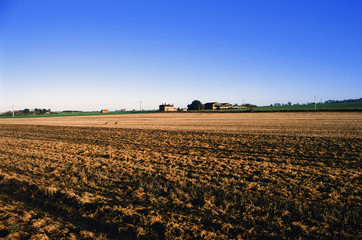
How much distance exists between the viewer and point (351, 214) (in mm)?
4488

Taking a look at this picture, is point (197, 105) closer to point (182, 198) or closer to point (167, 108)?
point (167, 108)

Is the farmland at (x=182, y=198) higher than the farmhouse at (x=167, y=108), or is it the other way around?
the farmhouse at (x=167, y=108)

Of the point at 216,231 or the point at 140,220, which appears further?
the point at 140,220

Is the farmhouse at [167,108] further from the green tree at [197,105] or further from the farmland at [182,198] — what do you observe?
the farmland at [182,198]

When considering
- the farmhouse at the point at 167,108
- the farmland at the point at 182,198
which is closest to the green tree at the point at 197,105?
the farmhouse at the point at 167,108

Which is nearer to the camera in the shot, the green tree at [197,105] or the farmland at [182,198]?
the farmland at [182,198]

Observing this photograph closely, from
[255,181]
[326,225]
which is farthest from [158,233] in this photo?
[255,181]

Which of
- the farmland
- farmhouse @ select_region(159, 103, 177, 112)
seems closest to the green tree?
farmhouse @ select_region(159, 103, 177, 112)

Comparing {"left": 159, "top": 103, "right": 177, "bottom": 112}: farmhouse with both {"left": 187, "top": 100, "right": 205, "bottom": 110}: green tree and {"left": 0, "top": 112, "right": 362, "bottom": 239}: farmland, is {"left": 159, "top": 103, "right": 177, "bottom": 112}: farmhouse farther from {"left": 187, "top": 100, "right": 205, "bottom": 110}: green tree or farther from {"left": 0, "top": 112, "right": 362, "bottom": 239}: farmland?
{"left": 0, "top": 112, "right": 362, "bottom": 239}: farmland

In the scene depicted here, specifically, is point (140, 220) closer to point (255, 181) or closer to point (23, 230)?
point (23, 230)

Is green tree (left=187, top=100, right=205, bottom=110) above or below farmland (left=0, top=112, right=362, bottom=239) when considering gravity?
above

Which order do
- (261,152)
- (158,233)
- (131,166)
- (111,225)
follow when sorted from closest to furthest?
(158,233) < (111,225) < (131,166) < (261,152)

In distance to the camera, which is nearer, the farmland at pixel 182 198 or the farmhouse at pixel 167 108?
the farmland at pixel 182 198

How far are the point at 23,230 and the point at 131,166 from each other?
180 inches
